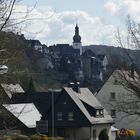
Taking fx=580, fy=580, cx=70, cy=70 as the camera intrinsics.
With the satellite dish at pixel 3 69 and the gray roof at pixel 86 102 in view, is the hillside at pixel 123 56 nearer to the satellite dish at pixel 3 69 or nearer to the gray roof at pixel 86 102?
the satellite dish at pixel 3 69

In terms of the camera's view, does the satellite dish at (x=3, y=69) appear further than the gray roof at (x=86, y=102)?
No

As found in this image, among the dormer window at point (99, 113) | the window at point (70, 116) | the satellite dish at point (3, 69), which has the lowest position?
the satellite dish at point (3, 69)

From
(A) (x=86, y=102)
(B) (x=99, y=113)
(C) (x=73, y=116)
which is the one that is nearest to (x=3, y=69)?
(C) (x=73, y=116)

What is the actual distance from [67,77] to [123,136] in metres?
61.6

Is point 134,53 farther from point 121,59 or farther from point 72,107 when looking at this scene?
point 72,107

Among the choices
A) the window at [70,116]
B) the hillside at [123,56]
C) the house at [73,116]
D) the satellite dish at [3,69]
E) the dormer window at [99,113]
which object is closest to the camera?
the satellite dish at [3,69]

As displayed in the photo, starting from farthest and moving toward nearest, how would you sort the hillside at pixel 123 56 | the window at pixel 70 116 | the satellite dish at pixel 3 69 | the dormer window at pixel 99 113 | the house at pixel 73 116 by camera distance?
the dormer window at pixel 99 113, the window at pixel 70 116, the house at pixel 73 116, the hillside at pixel 123 56, the satellite dish at pixel 3 69

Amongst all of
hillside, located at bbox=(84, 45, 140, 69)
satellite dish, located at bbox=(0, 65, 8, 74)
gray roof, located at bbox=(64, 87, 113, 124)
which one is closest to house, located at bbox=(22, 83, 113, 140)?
gray roof, located at bbox=(64, 87, 113, 124)

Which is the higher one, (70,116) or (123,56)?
(123,56)

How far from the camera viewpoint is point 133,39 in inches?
778

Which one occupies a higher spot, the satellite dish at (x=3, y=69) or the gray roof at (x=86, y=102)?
the gray roof at (x=86, y=102)

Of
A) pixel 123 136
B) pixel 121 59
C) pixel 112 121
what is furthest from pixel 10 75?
pixel 112 121

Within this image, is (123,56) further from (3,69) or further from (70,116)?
(70,116)

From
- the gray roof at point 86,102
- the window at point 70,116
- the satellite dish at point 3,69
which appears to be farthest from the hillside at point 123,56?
the window at point 70,116
